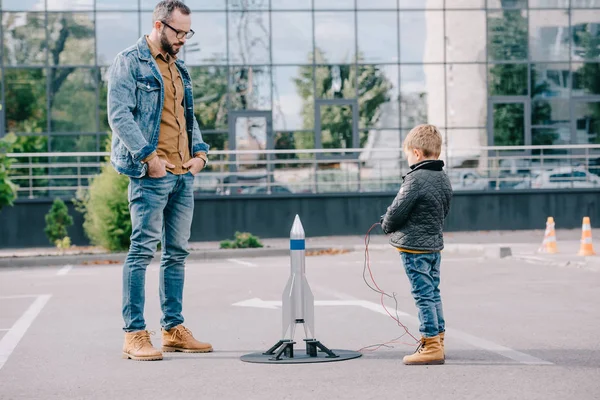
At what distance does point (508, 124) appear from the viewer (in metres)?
34.8

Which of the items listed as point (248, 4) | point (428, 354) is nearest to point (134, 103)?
point (428, 354)

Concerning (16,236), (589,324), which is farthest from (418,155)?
(16,236)

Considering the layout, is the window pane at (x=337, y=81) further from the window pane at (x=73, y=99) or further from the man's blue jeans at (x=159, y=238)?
the man's blue jeans at (x=159, y=238)

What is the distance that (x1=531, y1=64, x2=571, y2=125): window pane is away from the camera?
34.9 meters

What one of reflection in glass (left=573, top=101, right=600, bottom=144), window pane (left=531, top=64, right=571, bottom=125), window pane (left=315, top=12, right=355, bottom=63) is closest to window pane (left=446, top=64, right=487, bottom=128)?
window pane (left=531, top=64, right=571, bottom=125)

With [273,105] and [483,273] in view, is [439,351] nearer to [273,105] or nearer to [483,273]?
[483,273]

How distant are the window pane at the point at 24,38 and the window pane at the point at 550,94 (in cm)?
1335

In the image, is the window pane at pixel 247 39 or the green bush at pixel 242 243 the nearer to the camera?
the green bush at pixel 242 243

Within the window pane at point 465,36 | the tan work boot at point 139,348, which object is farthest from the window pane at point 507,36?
the tan work boot at point 139,348

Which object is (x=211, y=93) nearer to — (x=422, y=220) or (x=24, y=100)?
(x=24, y=100)

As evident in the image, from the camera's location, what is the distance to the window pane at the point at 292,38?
34219 millimetres

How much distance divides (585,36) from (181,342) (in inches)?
1141

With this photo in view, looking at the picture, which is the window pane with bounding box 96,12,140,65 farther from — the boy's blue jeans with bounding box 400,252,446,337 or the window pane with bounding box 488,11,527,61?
the boy's blue jeans with bounding box 400,252,446,337

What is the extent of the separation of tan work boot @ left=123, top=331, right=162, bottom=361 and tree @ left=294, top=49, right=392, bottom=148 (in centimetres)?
2621
